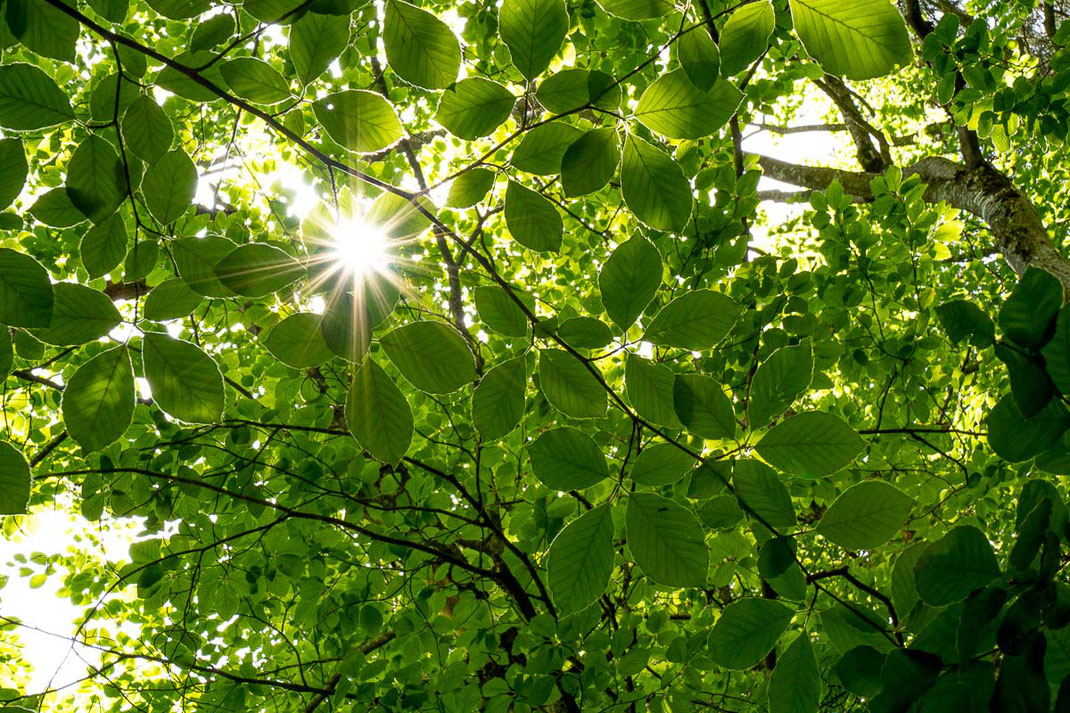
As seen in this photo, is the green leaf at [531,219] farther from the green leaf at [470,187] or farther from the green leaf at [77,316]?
the green leaf at [77,316]

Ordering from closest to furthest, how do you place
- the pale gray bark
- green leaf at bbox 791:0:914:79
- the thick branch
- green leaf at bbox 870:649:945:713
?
green leaf at bbox 870:649:945:713 < green leaf at bbox 791:0:914:79 < the pale gray bark < the thick branch

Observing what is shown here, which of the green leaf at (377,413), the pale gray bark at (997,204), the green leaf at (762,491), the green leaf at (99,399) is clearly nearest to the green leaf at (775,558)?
the green leaf at (762,491)

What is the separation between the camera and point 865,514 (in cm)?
80

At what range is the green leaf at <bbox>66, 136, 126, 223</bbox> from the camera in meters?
0.81

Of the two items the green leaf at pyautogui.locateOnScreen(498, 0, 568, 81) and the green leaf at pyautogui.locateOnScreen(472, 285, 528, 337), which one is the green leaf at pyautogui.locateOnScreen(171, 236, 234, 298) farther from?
the green leaf at pyautogui.locateOnScreen(498, 0, 568, 81)

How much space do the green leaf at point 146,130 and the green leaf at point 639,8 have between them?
0.60 m

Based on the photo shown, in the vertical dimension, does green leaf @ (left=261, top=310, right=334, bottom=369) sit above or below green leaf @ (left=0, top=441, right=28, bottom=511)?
above

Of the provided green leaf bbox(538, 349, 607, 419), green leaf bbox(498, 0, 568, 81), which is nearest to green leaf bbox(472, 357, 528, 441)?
green leaf bbox(538, 349, 607, 419)

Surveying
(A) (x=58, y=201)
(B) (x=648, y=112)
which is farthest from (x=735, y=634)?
(A) (x=58, y=201)

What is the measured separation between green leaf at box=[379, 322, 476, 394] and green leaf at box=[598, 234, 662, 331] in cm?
21

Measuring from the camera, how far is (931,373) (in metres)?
3.18

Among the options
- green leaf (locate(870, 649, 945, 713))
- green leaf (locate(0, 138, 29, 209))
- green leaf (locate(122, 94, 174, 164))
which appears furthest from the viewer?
green leaf (locate(122, 94, 174, 164))

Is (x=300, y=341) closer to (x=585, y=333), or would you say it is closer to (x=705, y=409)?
(x=585, y=333)

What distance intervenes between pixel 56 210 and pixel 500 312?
637 millimetres
